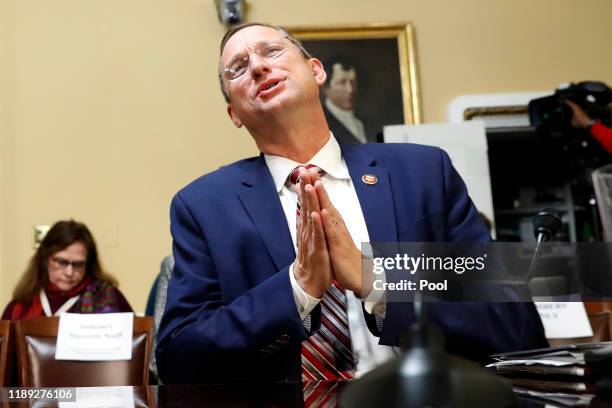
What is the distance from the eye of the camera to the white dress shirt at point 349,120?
4.91 metres

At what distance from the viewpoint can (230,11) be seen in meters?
4.82

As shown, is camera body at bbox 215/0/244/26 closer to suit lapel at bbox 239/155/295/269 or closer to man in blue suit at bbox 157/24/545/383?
man in blue suit at bbox 157/24/545/383

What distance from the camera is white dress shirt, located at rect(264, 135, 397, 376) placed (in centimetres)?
138

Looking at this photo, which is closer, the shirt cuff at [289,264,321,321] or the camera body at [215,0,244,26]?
the shirt cuff at [289,264,321,321]

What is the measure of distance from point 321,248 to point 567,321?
1.15m

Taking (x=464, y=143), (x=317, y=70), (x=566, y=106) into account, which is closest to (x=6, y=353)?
(x=317, y=70)

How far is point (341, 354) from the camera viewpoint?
140 centimetres

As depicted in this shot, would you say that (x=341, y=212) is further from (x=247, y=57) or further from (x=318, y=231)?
(x=247, y=57)

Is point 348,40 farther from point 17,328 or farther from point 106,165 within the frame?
point 17,328

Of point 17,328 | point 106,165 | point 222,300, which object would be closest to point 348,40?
point 106,165

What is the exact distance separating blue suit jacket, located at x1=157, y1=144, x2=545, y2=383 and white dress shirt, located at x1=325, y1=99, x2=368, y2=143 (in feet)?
10.4

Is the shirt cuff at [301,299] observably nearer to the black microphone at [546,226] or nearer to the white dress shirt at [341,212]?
the white dress shirt at [341,212]

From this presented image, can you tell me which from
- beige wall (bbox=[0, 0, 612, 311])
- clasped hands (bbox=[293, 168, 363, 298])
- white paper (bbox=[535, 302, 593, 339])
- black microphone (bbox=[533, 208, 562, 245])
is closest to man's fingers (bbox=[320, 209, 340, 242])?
clasped hands (bbox=[293, 168, 363, 298])

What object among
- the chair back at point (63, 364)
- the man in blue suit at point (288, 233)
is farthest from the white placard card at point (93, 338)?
the man in blue suit at point (288, 233)
